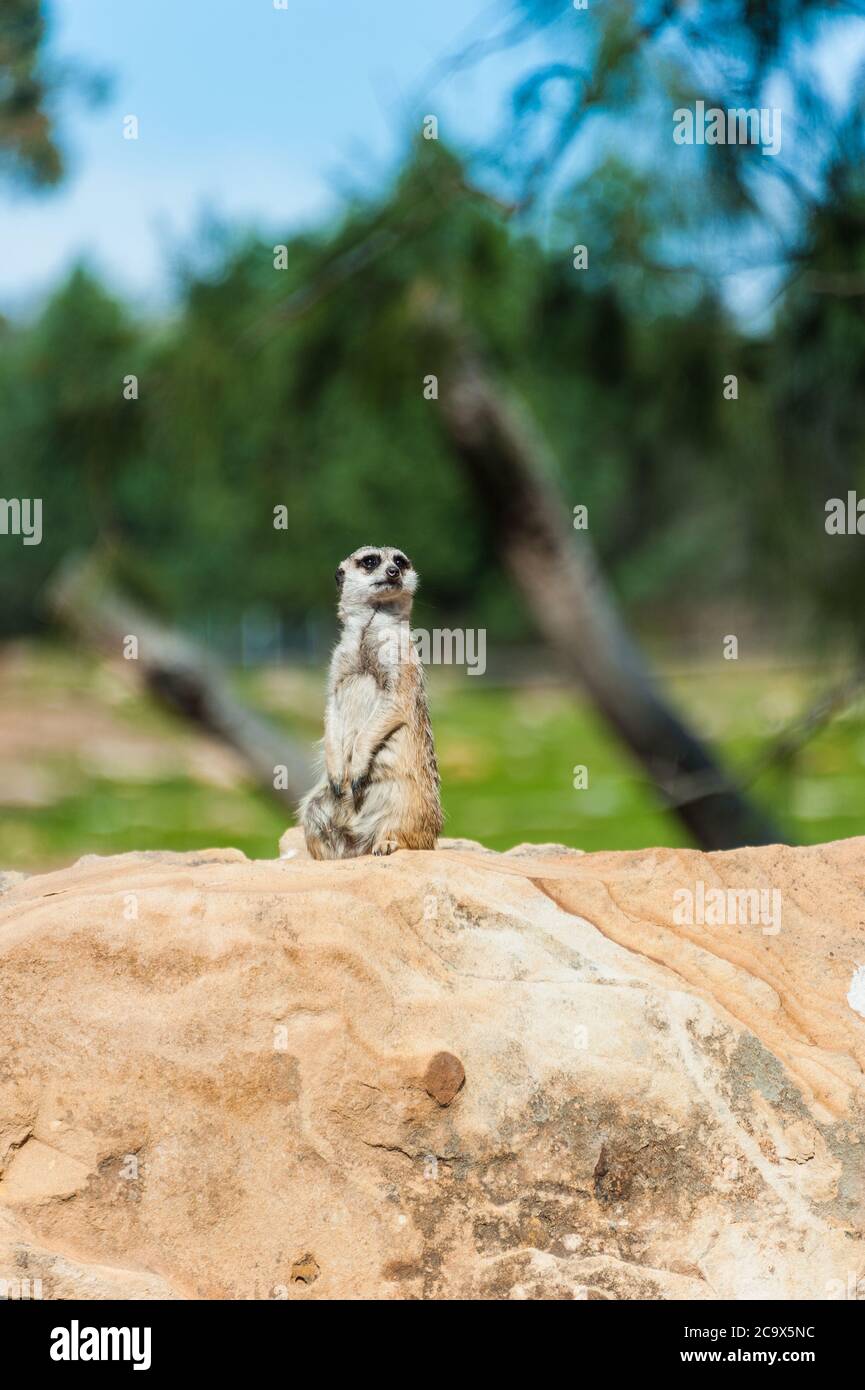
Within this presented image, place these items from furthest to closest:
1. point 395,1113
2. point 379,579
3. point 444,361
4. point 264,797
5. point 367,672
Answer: point 264,797, point 444,361, point 367,672, point 379,579, point 395,1113

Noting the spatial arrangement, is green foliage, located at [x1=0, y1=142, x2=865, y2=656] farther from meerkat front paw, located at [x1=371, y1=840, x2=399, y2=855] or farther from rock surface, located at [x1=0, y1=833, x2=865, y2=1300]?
rock surface, located at [x1=0, y1=833, x2=865, y2=1300]

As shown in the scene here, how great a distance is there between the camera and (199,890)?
3.18 m

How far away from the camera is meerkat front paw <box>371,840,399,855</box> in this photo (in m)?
3.61

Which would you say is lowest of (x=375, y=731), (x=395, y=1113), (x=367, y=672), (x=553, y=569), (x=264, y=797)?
(x=395, y=1113)

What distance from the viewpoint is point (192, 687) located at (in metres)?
8.50

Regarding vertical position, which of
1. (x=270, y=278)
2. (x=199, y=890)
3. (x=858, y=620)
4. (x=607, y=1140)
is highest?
(x=270, y=278)

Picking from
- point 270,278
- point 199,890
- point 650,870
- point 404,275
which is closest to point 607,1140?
point 650,870

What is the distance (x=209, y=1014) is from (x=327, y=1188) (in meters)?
0.42

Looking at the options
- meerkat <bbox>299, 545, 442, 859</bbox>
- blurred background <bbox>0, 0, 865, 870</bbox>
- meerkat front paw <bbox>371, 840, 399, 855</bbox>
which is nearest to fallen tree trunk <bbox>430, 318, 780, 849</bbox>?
blurred background <bbox>0, 0, 865, 870</bbox>

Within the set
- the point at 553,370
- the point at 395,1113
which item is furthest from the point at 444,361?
the point at 395,1113

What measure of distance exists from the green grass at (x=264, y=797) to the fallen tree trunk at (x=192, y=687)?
363 mm

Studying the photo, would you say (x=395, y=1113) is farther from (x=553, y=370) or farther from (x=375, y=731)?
(x=553, y=370)

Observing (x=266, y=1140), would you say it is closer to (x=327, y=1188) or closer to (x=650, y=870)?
(x=327, y=1188)

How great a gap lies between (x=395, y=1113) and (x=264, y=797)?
20.4 ft
